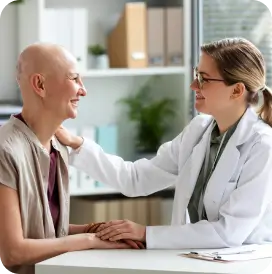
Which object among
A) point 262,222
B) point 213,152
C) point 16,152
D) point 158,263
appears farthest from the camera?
point 213,152

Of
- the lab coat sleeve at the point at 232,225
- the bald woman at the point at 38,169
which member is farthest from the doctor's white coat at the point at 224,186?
the bald woman at the point at 38,169

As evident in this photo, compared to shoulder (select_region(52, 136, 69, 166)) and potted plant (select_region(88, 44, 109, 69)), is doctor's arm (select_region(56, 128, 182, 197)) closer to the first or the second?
shoulder (select_region(52, 136, 69, 166))

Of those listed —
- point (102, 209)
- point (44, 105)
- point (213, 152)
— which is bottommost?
point (102, 209)

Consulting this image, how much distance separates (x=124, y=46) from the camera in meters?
4.36

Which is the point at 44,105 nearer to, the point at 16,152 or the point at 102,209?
the point at 16,152

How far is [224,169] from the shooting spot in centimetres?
269

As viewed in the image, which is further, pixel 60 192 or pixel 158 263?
pixel 60 192

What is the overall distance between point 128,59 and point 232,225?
1924 mm

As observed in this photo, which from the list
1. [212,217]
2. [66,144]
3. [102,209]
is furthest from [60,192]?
[102,209]


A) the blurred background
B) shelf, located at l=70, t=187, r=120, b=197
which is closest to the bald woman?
the blurred background

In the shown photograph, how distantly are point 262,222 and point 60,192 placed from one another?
2.09ft

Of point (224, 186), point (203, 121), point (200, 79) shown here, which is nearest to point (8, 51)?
point (203, 121)

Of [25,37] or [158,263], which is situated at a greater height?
[25,37]

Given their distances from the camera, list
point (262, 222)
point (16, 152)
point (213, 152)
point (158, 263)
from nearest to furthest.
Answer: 1. point (158, 263)
2. point (16, 152)
3. point (262, 222)
4. point (213, 152)
